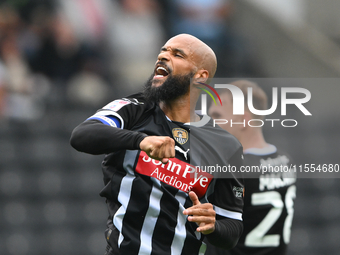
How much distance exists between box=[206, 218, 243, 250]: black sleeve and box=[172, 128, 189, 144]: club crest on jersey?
51cm

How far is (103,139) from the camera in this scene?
83.4 inches

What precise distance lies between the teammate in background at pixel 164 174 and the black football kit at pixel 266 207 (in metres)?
0.73

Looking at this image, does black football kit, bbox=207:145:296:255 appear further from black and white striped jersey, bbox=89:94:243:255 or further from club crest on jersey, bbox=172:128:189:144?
club crest on jersey, bbox=172:128:189:144

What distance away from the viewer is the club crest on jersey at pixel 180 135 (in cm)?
259

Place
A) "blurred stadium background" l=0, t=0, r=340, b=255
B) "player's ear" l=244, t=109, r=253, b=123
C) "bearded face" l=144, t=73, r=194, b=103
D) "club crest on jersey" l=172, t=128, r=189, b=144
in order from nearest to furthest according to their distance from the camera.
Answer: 1. "club crest on jersey" l=172, t=128, r=189, b=144
2. "bearded face" l=144, t=73, r=194, b=103
3. "player's ear" l=244, t=109, r=253, b=123
4. "blurred stadium background" l=0, t=0, r=340, b=255

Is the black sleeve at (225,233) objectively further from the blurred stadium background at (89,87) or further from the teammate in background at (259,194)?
the blurred stadium background at (89,87)

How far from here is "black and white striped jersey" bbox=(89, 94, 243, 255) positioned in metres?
2.39

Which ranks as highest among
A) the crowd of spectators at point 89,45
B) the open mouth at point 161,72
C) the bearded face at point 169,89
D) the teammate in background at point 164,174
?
the crowd of spectators at point 89,45

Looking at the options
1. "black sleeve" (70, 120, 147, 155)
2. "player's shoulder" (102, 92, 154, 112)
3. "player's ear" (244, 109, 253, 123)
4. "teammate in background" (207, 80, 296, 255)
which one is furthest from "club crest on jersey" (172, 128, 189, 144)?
"player's ear" (244, 109, 253, 123)

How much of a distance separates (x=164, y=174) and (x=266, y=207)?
4.29 ft

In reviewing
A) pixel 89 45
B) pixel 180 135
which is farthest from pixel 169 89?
pixel 89 45

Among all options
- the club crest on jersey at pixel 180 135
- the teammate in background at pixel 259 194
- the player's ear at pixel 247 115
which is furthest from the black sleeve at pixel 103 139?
the player's ear at pixel 247 115

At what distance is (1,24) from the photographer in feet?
21.5

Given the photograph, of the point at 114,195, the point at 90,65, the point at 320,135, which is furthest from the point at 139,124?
the point at 320,135
